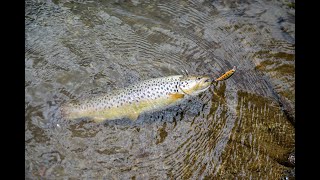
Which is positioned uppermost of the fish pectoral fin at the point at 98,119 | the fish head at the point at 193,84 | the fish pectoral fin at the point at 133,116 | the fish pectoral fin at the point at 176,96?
the fish head at the point at 193,84

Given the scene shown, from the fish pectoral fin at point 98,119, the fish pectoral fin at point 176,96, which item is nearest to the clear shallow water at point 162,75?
the fish pectoral fin at point 98,119

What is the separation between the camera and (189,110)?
3559mm

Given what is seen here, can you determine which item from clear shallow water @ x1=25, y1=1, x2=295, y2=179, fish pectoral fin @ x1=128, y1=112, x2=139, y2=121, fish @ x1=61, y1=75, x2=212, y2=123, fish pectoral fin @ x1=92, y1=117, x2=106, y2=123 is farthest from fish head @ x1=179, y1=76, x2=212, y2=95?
fish pectoral fin @ x1=92, y1=117, x2=106, y2=123

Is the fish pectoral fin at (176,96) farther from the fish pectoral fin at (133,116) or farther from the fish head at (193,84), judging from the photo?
the fish pectoral fin at (133,116)

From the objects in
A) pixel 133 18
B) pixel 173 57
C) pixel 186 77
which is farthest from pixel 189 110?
pixel 133 18

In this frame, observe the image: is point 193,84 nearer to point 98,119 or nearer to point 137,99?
point 137,99

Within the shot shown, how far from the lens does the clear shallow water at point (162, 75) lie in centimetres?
336

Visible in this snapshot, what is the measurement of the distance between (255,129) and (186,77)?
3.05 feet

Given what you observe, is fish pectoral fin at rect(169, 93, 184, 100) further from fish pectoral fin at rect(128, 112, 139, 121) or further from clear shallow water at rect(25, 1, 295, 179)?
fish pectoral fin at rect(128, 112, 139, 121)

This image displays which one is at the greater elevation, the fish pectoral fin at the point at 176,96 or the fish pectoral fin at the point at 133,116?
the fish pectoral fin at the point at 176,96

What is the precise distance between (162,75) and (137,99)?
0.48 m

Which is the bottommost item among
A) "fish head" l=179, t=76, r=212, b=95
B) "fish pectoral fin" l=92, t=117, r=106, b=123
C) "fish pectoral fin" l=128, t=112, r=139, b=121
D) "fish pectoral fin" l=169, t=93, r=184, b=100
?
"fish pectoral fin" l=92, t=117, r=106, b=123

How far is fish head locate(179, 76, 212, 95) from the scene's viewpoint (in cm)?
340

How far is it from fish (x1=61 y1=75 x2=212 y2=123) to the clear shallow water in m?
0.13
